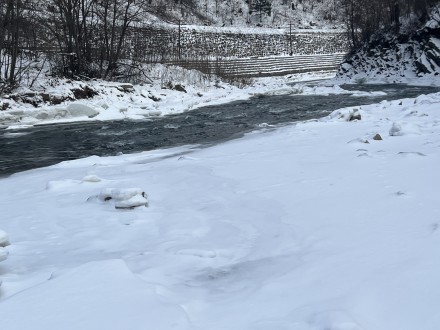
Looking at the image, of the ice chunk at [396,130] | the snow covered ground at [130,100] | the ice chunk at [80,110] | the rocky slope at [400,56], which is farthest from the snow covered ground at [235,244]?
the rocky slope at [400,56]

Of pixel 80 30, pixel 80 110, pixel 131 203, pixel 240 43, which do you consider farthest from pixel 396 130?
pixel 240 43

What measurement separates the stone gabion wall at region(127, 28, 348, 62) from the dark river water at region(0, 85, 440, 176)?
1581cm

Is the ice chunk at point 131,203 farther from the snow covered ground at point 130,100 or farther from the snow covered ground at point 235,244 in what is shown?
the snow covered ground at point 130,100

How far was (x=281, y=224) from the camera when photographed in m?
3.35

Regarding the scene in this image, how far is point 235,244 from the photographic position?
310cm

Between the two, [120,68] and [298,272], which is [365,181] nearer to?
[298,272]

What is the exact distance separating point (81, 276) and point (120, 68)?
1734 cm

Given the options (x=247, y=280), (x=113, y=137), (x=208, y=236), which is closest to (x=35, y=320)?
(x=247, y=280)

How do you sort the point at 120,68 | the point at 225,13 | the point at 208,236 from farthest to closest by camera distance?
the point at 225,13
the point at 120,68
the point at 208,236

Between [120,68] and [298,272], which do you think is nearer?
[298,272]

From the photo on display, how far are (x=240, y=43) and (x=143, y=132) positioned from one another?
3183cm

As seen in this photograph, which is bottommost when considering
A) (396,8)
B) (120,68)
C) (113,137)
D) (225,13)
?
(113,137)

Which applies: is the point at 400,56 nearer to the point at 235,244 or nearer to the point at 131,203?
the point at 131,203

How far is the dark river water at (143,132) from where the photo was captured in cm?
809
